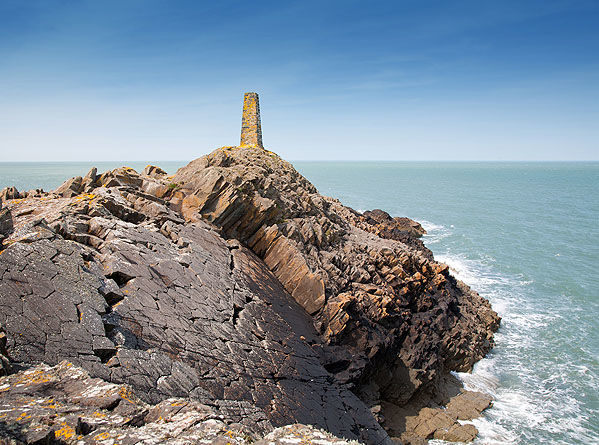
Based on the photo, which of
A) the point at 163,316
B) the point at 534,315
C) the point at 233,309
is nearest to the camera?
the point at 163,316

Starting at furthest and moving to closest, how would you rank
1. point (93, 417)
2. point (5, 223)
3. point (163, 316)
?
point (5, 223) < point (163, 316) < point (93, 417)

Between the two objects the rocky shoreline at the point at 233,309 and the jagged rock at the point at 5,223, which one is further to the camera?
the jagged rock at the point at 5,223

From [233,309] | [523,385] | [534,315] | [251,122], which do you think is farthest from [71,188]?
[534,315]

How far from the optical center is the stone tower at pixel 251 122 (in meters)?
35.6

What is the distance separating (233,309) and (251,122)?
78.2 ft

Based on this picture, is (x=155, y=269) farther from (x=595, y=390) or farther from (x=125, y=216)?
(x=595, y=390)

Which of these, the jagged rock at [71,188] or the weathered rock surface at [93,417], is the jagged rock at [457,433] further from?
the jagged rock at [71,188]

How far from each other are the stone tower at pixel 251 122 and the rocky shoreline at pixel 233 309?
17.6ft

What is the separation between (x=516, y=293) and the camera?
41094 mm

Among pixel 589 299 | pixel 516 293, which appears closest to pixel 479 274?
pixel 516 293

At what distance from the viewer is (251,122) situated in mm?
35844

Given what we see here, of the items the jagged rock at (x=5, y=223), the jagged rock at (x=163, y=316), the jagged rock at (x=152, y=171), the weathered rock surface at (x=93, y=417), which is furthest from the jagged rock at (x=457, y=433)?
the jagged rock at (x=152, y=171)

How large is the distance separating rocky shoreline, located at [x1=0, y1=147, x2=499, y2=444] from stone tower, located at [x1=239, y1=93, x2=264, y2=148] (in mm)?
5379

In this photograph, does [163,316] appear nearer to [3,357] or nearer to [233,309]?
[233,309]
